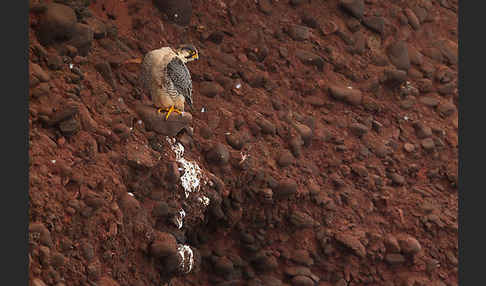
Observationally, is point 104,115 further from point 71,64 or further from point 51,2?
point 51,2

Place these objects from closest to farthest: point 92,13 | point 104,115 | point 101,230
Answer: point 101,230 < point 104,115 < point 92,13

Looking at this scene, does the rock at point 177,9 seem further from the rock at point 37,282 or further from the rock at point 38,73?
the rock at point 37,282

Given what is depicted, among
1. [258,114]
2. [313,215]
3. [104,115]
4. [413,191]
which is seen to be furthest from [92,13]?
[413,191]

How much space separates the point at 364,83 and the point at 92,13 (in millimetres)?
3692

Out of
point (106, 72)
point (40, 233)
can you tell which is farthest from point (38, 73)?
point (40, 233)

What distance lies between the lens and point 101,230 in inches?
291

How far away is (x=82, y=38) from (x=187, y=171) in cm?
150

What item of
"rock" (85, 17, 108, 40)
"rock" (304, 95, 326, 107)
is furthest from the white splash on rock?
"rock" (304, 95, 326, 107)

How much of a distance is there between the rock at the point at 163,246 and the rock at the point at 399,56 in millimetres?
4656

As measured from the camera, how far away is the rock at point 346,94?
10625mm

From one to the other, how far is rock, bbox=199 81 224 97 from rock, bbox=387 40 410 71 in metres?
2.83

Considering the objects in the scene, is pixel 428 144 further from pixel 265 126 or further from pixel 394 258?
pixel 265 126

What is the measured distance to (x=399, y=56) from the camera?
1148 centimetres

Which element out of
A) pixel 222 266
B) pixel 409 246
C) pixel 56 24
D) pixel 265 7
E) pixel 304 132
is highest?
pixel 56 24
